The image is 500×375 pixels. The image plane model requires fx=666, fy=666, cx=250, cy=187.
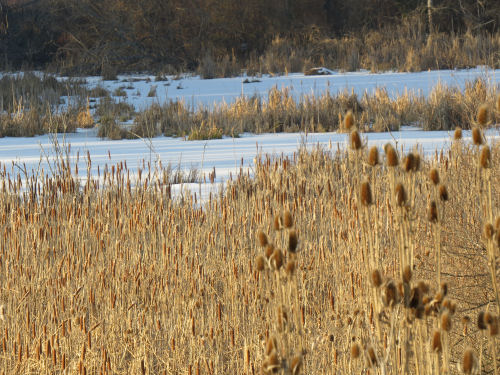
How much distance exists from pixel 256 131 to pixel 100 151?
80.7 inches

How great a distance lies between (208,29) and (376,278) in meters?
19.0

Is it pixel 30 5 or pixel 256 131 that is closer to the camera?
pixel 256 131

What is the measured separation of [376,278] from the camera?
1324 millimetres

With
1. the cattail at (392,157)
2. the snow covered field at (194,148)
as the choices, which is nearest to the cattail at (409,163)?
the cattail at (392,157)

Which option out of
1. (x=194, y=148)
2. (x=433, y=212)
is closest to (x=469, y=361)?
(x=433, y=212)

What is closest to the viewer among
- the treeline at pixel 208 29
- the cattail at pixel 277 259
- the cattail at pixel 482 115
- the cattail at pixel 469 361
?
the cattail at pixel 469 361

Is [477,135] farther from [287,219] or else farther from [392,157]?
[287,219]

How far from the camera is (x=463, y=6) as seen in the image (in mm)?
19422

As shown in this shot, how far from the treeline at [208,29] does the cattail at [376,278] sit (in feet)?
50.4

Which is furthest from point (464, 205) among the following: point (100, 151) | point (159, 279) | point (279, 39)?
point (279, 39)

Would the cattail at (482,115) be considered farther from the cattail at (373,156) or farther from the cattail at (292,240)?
the cattail at (292,240)

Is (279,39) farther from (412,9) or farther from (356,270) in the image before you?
(356,270)

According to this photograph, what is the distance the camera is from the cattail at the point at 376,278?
1.32 meters

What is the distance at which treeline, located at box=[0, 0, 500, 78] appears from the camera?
17453 mm
